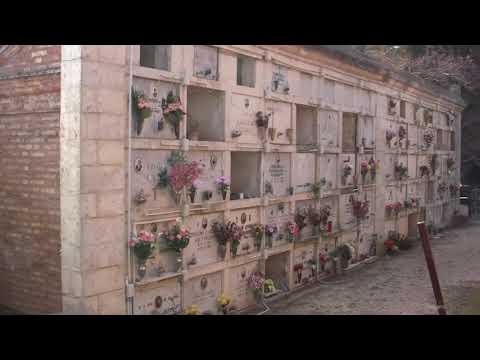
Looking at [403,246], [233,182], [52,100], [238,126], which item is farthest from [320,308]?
[403,246]

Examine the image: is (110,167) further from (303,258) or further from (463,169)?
(463,169)

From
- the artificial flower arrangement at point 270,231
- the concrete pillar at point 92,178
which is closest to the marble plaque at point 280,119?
the artificial flower arrangement at point 270,231

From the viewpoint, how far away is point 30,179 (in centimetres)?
628

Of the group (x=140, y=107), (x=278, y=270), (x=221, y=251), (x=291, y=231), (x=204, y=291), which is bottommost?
(x=278, y=270)

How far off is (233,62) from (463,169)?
60.7ft

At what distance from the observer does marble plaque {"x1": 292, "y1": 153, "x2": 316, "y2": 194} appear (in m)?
9.05

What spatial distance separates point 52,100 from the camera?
595 cm

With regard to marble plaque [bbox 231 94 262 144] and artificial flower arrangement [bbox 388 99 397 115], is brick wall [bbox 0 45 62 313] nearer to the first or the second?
marble plaque [bbox 231 94 262 144]

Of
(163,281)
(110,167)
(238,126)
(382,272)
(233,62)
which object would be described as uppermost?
(233,62)

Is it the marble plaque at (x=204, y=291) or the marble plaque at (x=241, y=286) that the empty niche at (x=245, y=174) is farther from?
the marble plaque at (x=204, y=291)

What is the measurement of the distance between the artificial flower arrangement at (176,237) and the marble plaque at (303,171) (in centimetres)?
327

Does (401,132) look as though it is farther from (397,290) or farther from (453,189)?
(453,189)

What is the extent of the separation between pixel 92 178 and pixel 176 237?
1.38 metres

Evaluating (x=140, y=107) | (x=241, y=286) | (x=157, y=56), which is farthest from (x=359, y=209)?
(x=140, y=107)
